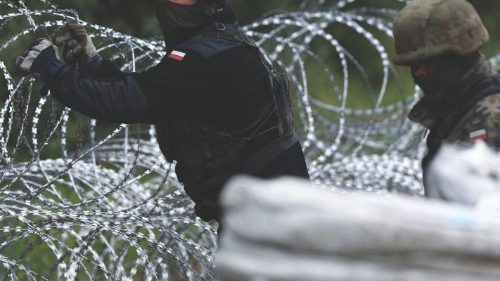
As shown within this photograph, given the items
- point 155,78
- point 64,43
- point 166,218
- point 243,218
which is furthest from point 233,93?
point 243,218

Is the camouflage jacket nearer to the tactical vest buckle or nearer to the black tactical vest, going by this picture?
the black tactical vest

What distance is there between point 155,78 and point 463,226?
1839mm

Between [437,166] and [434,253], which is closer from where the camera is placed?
[434,253]

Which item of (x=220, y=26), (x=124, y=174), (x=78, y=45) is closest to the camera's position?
(x=220, y=26)

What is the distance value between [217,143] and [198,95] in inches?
8.7

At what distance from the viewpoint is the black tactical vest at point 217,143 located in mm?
4461

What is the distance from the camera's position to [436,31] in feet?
12.7

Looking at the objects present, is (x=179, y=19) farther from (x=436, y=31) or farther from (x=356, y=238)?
(x=356, y=238)

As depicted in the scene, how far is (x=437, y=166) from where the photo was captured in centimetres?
338

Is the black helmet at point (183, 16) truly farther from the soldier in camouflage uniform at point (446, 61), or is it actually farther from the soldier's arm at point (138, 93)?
the soldier in camouflage uniform at point (446, 61)

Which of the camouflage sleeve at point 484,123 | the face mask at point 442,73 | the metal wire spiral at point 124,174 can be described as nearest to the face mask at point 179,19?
the metal wire spiral at point 124,174

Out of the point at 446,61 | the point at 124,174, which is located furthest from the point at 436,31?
the point at 124,174

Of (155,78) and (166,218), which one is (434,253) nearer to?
(155,78)

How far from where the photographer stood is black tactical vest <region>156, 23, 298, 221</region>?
14.6 feet
